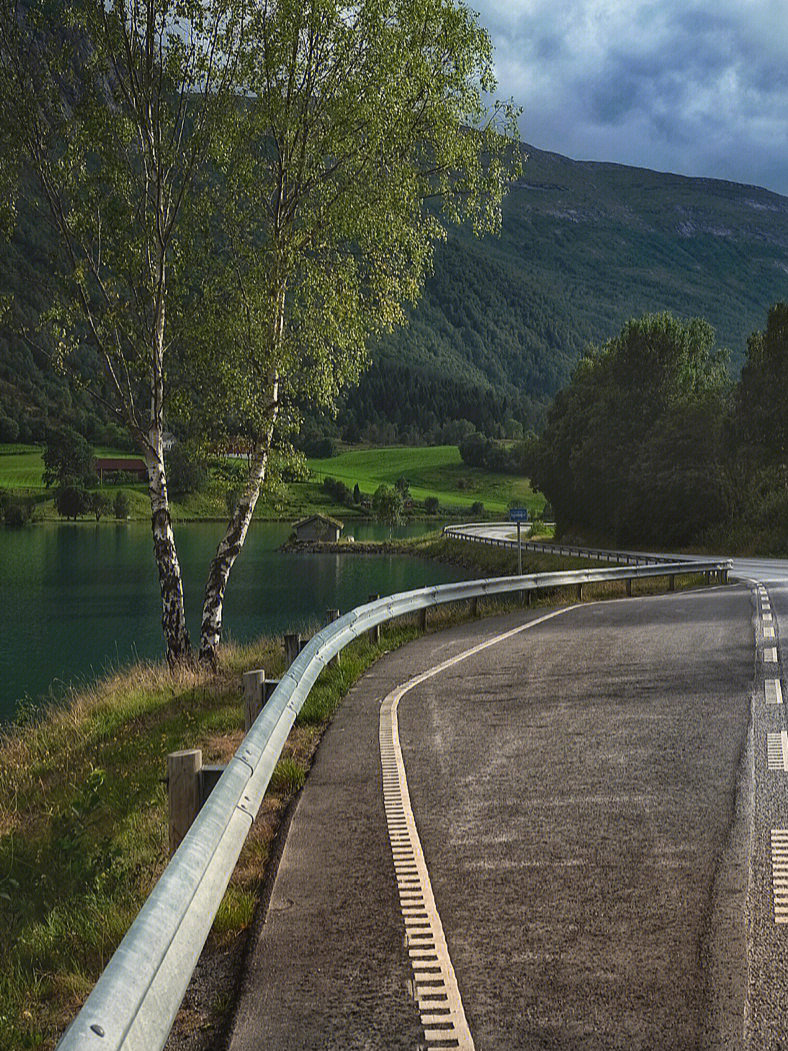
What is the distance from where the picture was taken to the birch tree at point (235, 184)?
1742cm

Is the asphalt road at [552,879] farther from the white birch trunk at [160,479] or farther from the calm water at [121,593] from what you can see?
the calm water at [121,593]

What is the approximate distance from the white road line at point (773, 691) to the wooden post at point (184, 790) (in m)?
6.51

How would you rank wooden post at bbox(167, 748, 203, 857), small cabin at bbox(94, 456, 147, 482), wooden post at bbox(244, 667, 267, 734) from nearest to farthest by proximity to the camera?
wooden post at bbox(167, 748, 203, 857) → wooden post at bbox(244, 667, 267, 734) → small cabin at bbox(94, 456, 147, 482)

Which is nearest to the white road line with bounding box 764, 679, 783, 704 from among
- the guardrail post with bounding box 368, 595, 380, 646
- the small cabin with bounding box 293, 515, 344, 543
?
the guardrail post with bounding box 368, 595, 380, 646

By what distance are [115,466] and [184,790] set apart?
597 ft

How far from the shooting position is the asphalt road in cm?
358

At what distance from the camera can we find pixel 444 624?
2048cm

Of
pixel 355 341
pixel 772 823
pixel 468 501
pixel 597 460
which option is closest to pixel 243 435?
pixel 355 341

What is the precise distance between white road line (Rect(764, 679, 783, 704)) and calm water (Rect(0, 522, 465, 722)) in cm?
1639

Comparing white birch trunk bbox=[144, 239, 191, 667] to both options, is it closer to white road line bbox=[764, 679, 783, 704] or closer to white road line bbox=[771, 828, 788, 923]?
white road line bbox=[764, 679, 783, 704]

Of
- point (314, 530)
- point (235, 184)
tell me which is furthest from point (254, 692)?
point (314, 530)

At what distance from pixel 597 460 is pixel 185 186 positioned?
55431 millimetres

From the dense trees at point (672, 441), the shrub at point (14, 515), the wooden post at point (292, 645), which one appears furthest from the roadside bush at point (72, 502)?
the wooden post at point (292, 645)

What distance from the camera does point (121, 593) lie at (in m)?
60.1
